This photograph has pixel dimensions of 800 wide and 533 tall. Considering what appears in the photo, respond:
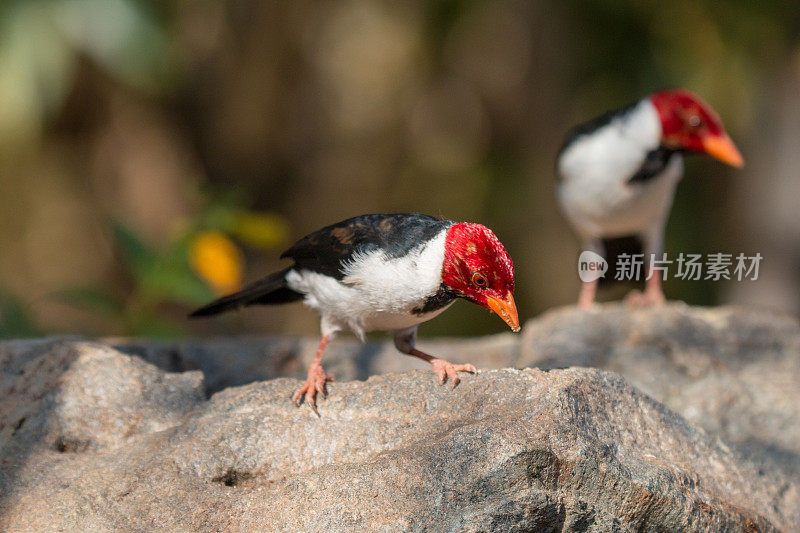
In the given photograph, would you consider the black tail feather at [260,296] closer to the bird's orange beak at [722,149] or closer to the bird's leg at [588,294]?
the bird's leg at [588,294]

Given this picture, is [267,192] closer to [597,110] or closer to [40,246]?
[40,246]

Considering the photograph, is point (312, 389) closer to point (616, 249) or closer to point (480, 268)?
point (480, 268)

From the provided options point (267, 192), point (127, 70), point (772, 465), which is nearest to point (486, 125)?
point (267, 192)

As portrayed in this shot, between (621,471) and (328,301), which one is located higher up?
(328,301)

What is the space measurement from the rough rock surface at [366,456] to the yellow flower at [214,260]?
5.41 feet

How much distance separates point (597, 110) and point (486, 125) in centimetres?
186

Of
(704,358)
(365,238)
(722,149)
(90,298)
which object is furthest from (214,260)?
(722,149)

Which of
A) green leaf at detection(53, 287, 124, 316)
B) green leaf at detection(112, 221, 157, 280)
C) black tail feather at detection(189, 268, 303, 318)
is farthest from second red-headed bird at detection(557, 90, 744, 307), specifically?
green leaf at detection(53, 287, 124, 316)

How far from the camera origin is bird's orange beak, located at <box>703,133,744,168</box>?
455 centimetres

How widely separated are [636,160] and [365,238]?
7.81 feet

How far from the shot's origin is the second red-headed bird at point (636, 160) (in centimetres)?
466

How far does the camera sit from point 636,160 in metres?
4.80

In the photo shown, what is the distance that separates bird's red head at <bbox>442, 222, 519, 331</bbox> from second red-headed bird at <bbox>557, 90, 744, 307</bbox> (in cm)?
237

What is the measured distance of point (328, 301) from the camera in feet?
10.7
